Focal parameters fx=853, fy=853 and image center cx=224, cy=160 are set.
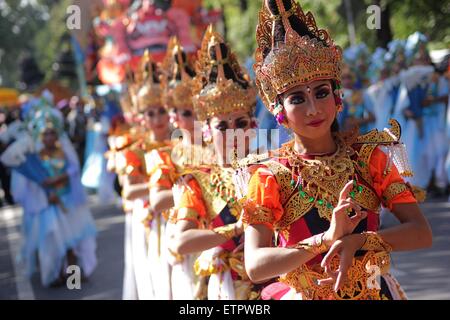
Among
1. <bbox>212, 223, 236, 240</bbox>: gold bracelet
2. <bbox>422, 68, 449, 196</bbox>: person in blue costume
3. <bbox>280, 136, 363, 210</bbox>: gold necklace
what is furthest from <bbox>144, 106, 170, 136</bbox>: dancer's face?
<bbox>422, 68, 449, 196</bbox>: person in blue costume

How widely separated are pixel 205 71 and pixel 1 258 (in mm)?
8387

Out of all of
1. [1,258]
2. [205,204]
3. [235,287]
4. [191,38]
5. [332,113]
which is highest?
[191,38]

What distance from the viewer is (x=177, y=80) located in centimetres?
597

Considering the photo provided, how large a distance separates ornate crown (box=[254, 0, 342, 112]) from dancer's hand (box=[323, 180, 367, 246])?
0.54 m

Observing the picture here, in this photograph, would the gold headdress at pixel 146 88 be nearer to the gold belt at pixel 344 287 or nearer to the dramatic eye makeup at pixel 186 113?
the dramatic eye makeup at pixel 186 113

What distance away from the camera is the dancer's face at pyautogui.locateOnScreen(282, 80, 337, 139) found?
10.3 ft

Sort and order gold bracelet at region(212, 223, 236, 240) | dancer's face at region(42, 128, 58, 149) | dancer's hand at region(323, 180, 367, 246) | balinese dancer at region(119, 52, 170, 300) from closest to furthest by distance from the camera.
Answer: dancer's hand at region(323, 180, 367, 246)
gold bracelet at region(212, 223, 236, 240)
balinese dancer at region(119, 52, 170, 300)
dancer's face at region(42, 128, 58, 149)

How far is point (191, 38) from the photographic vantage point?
14492mm

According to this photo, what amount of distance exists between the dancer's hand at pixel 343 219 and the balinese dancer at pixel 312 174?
0.58ft

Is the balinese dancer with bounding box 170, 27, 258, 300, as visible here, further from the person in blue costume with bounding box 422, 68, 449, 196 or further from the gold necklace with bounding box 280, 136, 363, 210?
the person in blue costume with bounding box 422, 68, 449, 196

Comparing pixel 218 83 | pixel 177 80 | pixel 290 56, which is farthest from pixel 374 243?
pixel 177 80

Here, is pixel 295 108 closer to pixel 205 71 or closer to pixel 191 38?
pixel 205 71
